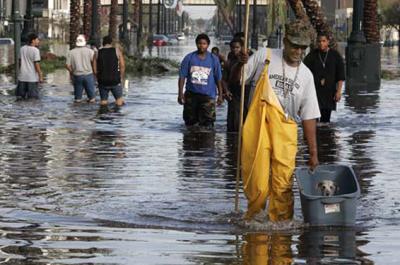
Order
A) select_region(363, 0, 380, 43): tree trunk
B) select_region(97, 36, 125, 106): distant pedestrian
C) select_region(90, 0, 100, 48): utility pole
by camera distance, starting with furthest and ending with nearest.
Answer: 1. select_region(90, 0, 100, 48): utility pole
2. select_region(363, 0, 380, 43): tree trunk
3. select_region(97, 36, 125, 106): distant pedestrian

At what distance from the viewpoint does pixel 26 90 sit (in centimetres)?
2781

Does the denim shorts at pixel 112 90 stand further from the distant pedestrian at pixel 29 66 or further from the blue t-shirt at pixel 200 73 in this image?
the blue t-shirt at pixel 200 73

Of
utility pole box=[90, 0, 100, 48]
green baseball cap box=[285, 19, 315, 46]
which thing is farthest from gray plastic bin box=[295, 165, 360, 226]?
utility pole box=[90, 0, 100, 48]

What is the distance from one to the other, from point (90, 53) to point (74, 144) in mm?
9363

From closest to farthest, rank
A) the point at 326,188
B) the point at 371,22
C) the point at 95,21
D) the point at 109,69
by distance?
the point at 326,188 < the point at 109,69 < the point at 371,22 < the point at 95,21

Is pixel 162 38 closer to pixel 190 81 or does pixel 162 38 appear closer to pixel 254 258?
pixel 190 81

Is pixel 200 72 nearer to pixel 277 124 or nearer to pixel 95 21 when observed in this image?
pixel 277 124

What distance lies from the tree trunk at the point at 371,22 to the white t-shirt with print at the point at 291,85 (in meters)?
27.5

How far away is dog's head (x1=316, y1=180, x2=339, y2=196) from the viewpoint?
10.7 m

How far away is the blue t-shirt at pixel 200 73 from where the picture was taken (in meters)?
19.7

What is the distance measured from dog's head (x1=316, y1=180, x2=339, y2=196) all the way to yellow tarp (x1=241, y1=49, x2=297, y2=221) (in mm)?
439

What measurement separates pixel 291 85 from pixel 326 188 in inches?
37.5

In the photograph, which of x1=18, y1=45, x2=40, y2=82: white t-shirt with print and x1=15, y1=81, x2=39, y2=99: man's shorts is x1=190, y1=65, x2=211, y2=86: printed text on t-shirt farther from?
Answer: x1=15, y1=81, x2=39, y2=99: man's shorts


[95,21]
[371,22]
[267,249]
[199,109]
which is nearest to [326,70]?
[199,109]
